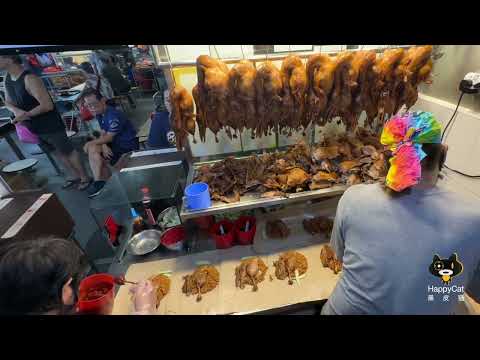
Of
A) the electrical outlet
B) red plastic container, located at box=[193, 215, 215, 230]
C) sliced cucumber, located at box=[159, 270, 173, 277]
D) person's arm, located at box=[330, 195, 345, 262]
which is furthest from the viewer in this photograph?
red plastic container, located at box=[193, 215, 215, 230]

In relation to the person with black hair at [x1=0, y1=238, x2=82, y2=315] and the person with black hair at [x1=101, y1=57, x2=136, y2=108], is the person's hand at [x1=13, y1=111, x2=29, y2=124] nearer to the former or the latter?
the person with black hair at [x1=101, y1=57, x2=136, y2=108]

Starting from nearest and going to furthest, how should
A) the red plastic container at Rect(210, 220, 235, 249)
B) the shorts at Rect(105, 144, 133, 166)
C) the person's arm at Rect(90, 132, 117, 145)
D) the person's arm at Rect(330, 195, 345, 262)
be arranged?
the person's arm at Rect(330, 195, 345, 262) → the red plastic container at Rect(210, 220, 235, 249) → the person's arm at Rect(90, 132, 117, 145) → the shorts at Rect(105, 144, 133, 166)

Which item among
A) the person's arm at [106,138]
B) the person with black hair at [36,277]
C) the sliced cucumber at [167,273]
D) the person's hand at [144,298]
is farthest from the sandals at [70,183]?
the person with black hair at [36,277]

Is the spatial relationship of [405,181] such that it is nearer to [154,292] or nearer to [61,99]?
[154,292]

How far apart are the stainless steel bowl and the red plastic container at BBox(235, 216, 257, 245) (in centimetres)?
77

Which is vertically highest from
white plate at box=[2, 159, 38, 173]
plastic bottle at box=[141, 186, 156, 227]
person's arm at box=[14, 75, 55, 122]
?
person's arm at box=[14, 75, 55, 122]

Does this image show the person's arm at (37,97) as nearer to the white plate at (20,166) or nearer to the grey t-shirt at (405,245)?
the white plate at (20,166)

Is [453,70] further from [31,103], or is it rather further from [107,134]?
[31,103]

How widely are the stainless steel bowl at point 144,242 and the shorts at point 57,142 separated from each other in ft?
9.72

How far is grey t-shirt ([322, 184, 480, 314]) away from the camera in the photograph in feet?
3.34

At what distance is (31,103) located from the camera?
341cm

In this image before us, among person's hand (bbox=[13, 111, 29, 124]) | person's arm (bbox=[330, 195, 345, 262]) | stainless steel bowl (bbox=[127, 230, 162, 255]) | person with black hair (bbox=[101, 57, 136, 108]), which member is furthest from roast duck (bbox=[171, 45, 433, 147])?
person with black hair (bbox=[101, 57, 136, 108])

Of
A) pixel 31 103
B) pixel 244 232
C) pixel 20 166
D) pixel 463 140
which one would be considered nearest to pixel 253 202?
pixel 244 232

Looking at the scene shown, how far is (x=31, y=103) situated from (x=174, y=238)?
329 centimetres
